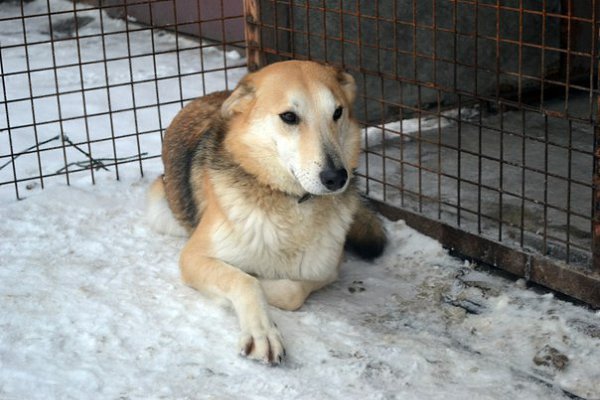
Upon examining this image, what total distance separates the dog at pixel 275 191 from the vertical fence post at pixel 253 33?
58.1 inches

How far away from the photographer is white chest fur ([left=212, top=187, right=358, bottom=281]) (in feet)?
13.3

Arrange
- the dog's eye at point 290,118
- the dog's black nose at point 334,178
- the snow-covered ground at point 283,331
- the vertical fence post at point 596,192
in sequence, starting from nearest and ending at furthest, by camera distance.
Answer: the snow-covered ground at point 283,331 < the dog's black nose at point 334,178 < the dog's eye at point 290,118 < the vertical fence post at point 596,192

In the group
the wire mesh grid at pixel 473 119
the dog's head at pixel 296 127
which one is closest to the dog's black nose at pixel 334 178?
the dog's head at pixel 296 127

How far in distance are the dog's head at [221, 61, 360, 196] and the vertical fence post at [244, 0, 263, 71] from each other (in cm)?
170

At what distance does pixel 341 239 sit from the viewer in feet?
13.9

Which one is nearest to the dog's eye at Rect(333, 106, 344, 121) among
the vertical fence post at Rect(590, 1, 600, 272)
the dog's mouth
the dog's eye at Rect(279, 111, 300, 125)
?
the dog's eye at Rect(279, 111, 300, 125)

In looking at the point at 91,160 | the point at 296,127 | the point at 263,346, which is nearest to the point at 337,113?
the point at 296,127

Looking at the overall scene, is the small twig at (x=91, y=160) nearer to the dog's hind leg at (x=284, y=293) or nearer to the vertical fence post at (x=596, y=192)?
the dog's hind leg at (x=284, y=293)

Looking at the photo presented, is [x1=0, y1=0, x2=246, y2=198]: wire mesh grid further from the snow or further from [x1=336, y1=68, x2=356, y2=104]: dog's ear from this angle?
[x1=336, y1=68, x2=356, y2=104]: dog's ear

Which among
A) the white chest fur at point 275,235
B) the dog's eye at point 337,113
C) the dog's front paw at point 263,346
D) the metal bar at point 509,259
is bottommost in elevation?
the metal bar at point 509,259

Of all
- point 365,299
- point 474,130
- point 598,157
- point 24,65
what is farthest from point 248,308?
point 24,65

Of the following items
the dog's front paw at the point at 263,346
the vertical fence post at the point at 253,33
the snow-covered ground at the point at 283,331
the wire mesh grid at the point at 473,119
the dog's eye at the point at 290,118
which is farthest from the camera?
the vertical fence post at the point at 253,33

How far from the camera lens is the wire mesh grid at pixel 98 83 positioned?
5.34 meters

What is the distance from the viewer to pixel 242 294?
378cm
